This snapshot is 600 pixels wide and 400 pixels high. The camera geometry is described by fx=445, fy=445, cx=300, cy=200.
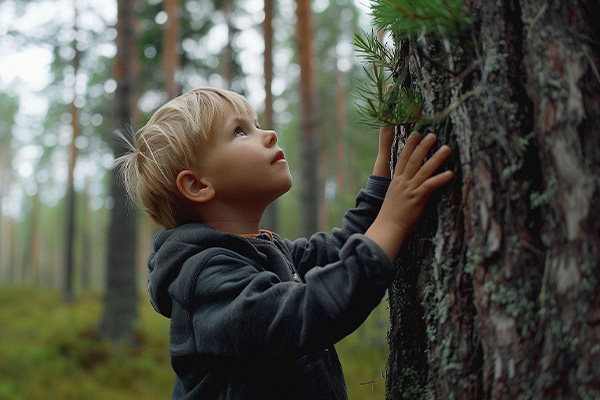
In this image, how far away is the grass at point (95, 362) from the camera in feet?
19.6

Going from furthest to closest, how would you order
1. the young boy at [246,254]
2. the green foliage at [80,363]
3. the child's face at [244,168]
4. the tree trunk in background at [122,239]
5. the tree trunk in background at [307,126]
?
the tree trunk in background at [307,126] → the tree trunk in background at [122,239] → the green foliage at [80,363] → the child's face at [244,168] → the young boy at [246,254]

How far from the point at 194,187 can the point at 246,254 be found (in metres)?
0.31

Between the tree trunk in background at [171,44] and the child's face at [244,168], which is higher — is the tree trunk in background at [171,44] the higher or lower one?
the higher one

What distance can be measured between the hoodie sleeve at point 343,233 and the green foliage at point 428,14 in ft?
1.96

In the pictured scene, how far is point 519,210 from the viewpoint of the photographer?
100 centimetres

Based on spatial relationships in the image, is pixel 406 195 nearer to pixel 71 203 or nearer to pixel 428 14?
pixel 428 14

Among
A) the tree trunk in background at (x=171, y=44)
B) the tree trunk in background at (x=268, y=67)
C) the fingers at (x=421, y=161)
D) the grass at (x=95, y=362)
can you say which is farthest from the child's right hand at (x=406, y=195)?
the tree trunk in background at (x=171, y=44)

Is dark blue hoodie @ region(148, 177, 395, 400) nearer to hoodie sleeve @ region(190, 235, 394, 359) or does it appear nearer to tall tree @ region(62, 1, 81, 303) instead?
hoodie sleeve @ region(190, 235, 394, 359)

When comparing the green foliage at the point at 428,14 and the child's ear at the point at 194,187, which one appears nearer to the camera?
the green foliage at the point at 428,14

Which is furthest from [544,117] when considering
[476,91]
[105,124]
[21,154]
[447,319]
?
[21,154]

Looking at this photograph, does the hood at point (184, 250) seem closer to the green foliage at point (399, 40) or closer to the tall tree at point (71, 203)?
the green foliage at point (399, 40)

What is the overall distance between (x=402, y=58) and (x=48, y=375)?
707cm

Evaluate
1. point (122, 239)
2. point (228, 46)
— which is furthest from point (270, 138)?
point (228, 46)

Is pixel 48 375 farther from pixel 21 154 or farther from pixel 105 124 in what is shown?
pixel 21 154
